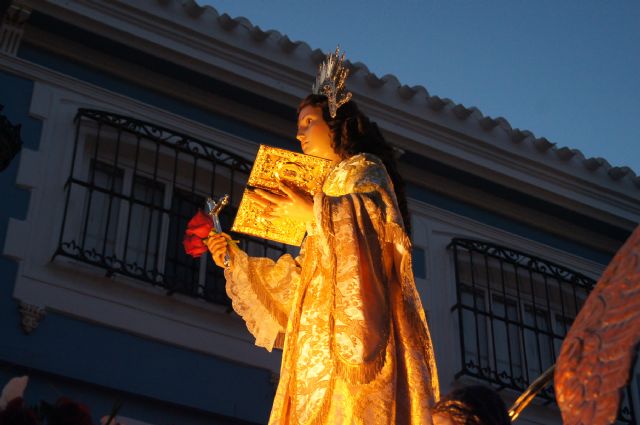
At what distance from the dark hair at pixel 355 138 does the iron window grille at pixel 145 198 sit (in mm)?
2617

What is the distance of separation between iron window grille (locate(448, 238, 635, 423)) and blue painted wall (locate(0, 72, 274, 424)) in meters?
2.07

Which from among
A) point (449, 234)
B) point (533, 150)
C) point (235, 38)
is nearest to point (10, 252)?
point (235, 38)

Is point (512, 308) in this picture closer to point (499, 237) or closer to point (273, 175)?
point (499, 237)

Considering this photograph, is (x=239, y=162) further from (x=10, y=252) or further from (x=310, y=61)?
(x=10, y=252)

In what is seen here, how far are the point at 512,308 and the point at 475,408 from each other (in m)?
6.90

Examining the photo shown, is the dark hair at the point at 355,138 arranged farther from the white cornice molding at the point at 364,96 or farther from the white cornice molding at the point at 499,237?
the white cornice molding at the point at 499,237

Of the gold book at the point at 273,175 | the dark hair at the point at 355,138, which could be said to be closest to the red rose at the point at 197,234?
the gold book at the point at 273,175

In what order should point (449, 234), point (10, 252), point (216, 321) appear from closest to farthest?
point (10, 252)
point (216, 321)
point (449, 234)

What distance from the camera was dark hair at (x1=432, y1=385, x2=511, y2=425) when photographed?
119 inches

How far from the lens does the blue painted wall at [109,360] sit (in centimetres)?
697

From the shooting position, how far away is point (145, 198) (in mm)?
8320

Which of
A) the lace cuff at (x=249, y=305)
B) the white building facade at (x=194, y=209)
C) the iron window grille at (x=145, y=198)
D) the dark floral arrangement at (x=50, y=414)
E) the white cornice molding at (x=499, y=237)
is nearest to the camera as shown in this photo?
the dark floral arrangement at (x=50, y=414)

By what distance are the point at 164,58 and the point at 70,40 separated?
0.70 m

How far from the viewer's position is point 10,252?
7.22m
